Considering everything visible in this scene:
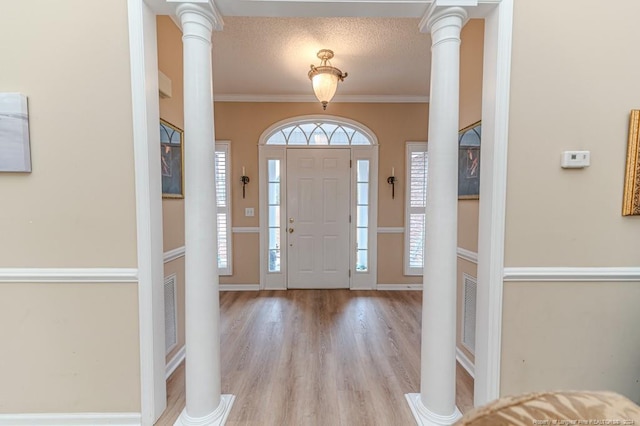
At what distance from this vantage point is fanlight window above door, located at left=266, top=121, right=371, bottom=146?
3977 millimetres

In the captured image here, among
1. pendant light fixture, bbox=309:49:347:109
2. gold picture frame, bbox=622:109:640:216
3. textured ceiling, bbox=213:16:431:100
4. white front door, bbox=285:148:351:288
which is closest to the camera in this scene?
gold picture frame, bbox=622:109:640:216

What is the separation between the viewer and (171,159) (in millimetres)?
2062

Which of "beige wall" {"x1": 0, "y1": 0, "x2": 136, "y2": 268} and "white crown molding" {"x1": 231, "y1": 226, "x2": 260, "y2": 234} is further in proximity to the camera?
"white crown molding" {"x1": 231, "y1": 226, "x2": 260, "y2": 234}

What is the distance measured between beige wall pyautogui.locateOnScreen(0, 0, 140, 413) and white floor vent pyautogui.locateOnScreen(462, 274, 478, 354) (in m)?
2.22

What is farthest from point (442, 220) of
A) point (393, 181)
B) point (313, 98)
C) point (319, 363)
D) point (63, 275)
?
point (313, 98)

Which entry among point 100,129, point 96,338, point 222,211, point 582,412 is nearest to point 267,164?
point 222,211

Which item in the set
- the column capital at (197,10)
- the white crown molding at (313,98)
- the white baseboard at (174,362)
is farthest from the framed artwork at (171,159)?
the white crown molding at (313,98)

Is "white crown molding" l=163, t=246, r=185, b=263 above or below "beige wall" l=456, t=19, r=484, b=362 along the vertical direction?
below

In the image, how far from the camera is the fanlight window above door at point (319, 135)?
398cm

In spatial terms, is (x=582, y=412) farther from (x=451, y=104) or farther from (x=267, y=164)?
(x=267, y=164)

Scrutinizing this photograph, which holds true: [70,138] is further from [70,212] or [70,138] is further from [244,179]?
[244,179]

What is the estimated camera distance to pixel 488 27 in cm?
155

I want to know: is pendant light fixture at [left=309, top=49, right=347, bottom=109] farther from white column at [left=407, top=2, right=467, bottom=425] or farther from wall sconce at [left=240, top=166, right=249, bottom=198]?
wall sconce at [left=240, top=166, right=249, bottom=198]

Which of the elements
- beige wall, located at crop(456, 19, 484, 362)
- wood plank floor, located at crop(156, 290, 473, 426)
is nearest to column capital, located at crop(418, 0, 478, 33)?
beige wall, located at crop(456, 19, 484, 362)
